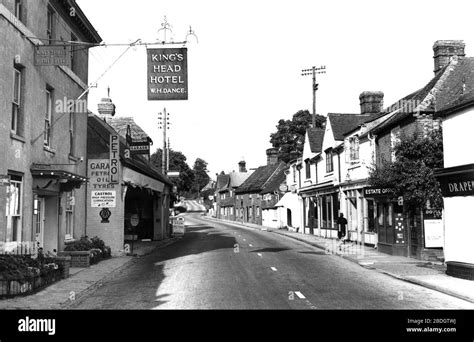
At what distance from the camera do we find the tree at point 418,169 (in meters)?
17.8

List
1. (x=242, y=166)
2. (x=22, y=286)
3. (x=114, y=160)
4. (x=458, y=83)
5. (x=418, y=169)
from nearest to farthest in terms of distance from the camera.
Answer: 1. (x=22, y=286)
2. (x=418, y=169)
3. (x=458, y=83)
4. (x=114, y=160)
5. (x=242, y=166)

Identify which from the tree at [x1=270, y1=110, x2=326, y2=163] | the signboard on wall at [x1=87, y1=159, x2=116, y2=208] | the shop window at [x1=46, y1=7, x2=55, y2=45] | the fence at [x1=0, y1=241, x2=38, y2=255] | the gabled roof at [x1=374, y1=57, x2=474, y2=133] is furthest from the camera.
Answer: the tree at [x1=270, y1=110, x2=326, y2=163]

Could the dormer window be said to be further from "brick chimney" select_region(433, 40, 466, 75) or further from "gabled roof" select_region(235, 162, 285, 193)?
"gabled roof" select_region(235, 162, 285, 193)

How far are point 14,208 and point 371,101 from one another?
82.3ft

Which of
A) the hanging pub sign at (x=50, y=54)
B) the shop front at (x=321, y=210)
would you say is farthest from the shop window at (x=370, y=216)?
the hanging pub sign at (x=50, y=54)

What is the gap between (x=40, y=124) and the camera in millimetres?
15461

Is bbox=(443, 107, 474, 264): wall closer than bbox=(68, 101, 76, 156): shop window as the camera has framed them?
Yes

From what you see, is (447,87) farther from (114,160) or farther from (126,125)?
(126,125)

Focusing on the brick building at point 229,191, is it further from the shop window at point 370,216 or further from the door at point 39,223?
the door at point 39,223

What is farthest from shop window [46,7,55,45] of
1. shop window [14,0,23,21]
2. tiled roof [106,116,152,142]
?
tiled roof [106,116,152,142]

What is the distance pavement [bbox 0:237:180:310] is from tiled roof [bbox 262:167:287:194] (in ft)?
123

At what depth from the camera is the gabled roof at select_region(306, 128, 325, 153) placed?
126ft

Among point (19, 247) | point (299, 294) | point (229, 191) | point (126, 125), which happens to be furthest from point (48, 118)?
point (229, 191)

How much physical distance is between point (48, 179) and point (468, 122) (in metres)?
12.1
